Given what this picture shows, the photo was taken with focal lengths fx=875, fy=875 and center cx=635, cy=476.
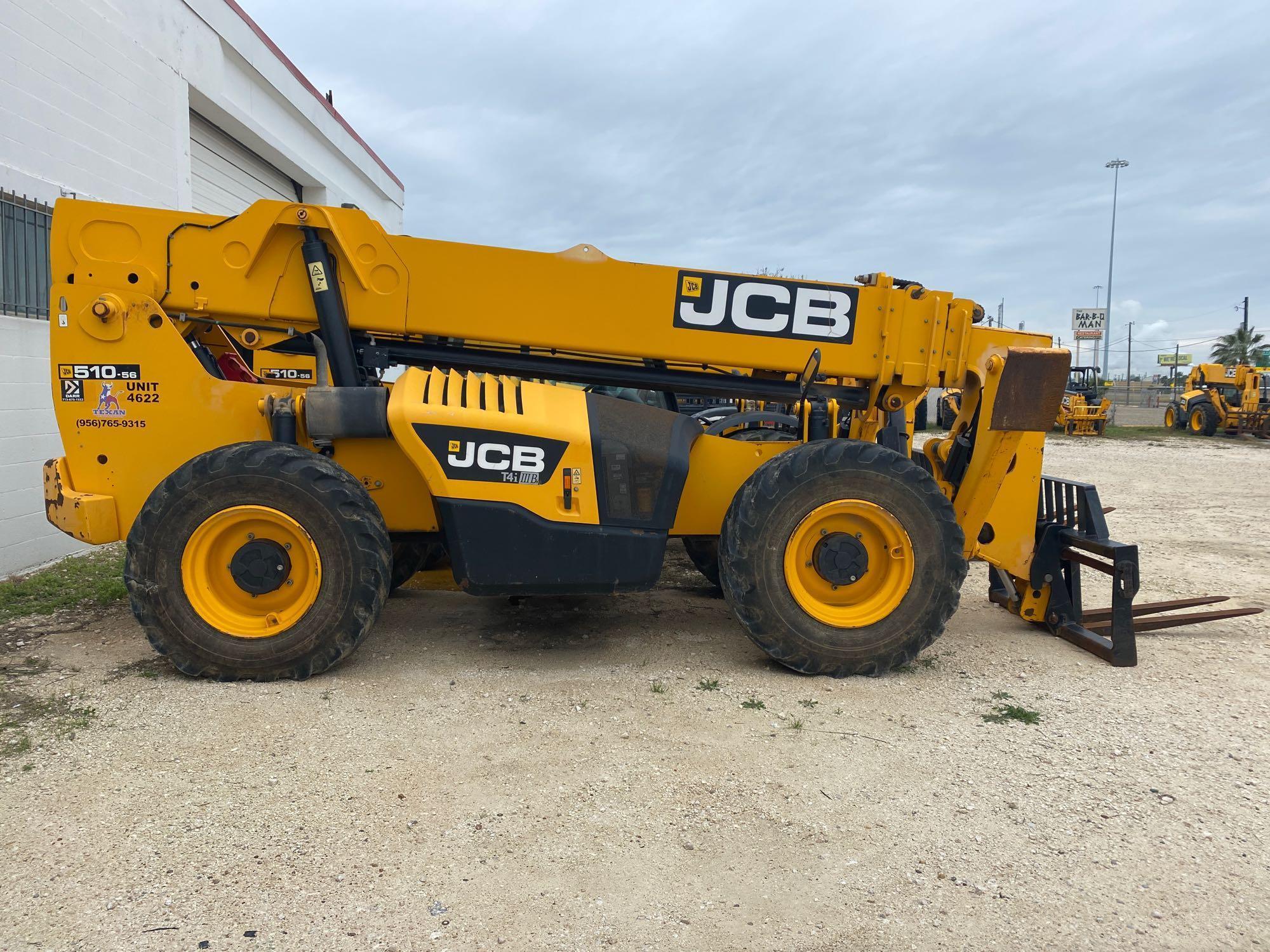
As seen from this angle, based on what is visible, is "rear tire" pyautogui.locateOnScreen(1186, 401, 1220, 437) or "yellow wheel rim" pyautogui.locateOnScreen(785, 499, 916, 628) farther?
"rear tire" pyautogui.locateOnScreen(1186, 401, 1220, 437)

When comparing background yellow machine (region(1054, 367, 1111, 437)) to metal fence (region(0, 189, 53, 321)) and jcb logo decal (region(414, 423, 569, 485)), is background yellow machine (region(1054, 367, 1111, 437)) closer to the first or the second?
jcb logo decal (region(414, 423, 569, 485))

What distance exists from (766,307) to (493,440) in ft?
5.83

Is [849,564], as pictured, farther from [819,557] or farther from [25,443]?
[25,443]

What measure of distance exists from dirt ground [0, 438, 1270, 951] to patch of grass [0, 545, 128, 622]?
0.64 m

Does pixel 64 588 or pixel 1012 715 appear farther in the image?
pixel 64 588

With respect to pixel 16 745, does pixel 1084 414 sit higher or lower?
higher

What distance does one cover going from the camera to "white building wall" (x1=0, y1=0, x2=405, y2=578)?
6473 mm

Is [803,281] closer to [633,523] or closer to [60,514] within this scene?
[633,523]

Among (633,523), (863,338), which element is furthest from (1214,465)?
(633,523)

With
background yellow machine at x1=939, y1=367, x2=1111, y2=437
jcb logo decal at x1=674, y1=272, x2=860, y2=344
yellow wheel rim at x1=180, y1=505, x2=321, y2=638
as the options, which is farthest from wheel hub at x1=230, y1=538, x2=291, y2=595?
background yellow machine at x1=939, y1=367, x2=1111, y2=437

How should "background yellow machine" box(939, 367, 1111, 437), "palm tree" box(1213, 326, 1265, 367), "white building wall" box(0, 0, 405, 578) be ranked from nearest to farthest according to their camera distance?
1. "white building wall" box(0, 0, 405, 578)
2. "background yellow machine" box(939, 367, 1111, 437)
3. "palm tree" box(1213, 326, 1265, 367)

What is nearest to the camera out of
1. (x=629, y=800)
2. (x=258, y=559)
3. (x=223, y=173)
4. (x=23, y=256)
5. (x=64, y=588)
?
(x=629, y=800)

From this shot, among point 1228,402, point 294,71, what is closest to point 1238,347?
point 1228,402

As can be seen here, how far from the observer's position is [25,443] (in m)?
6.66
